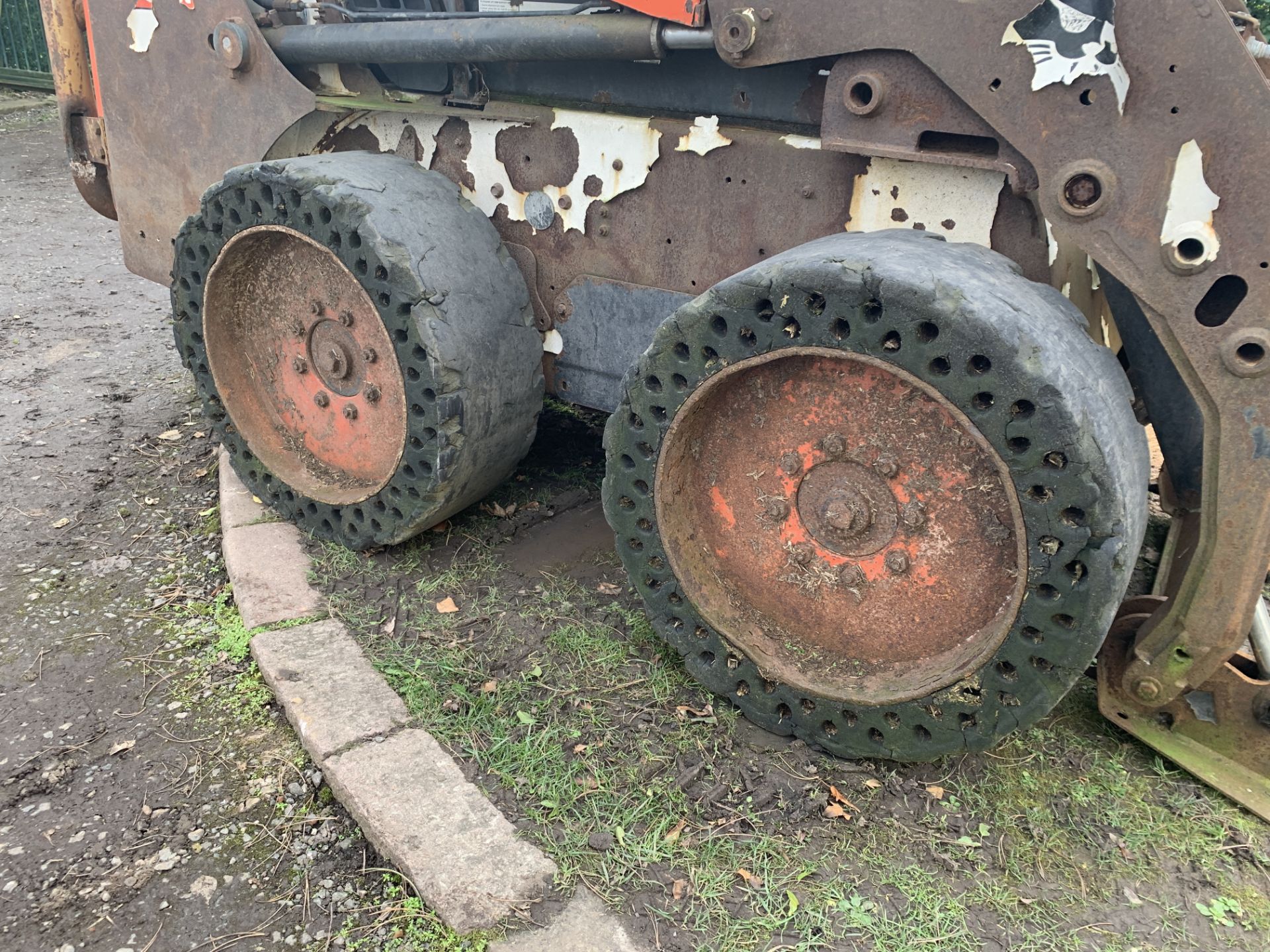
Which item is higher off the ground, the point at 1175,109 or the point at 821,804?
the point at 1175,109

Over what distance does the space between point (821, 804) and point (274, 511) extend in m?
2.15

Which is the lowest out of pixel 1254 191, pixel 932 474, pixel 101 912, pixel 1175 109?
pixel 101 912

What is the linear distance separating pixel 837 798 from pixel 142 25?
3470 millimetres

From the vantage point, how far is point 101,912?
2203 mm

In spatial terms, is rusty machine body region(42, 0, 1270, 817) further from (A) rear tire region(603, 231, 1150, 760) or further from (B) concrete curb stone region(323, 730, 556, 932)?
(B) concrete curb stone region(323, 730, 556, 932)

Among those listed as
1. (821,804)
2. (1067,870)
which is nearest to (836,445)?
(821,804)

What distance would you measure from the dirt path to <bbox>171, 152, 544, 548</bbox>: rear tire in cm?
50

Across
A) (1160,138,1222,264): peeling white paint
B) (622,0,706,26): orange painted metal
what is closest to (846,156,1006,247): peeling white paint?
(1160,138,1222,264): peeling white paint

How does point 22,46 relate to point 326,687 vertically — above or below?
above

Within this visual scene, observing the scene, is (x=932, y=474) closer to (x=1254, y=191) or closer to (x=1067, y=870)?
(x=1254, y=191)

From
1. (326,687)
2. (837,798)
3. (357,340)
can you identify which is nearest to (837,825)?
(837,798)

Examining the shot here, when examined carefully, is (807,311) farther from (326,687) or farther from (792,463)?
(326,687)

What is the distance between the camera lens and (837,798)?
241cm

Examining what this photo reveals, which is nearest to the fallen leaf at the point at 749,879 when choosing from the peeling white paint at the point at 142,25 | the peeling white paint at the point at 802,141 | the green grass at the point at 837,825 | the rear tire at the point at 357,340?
the green grass at the point at 837,825
